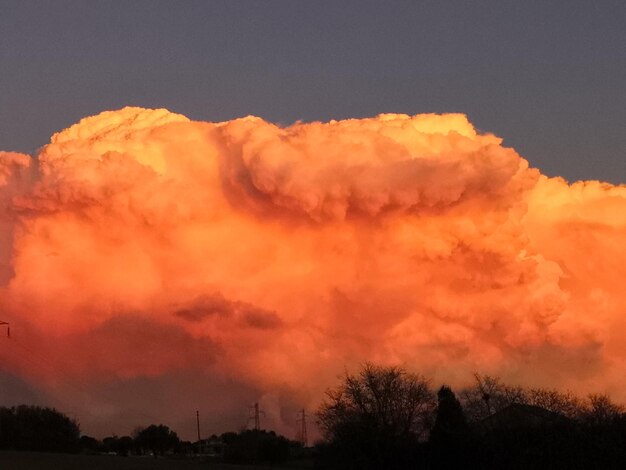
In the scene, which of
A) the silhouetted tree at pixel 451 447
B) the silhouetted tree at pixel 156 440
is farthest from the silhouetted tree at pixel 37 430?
the silhouetted tree at pixel 451 447

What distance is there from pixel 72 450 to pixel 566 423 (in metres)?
92.0

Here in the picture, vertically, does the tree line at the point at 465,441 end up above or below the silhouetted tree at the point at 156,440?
below

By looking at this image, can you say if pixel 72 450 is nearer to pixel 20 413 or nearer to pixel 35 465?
pixel 20 413

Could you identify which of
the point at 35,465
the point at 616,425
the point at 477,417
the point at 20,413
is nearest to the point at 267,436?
the point at 477,417

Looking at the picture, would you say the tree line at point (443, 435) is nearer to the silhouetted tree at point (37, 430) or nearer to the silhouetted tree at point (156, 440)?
the silhouetted tree at point (37, 430)

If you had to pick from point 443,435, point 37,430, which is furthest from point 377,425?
point 37,430

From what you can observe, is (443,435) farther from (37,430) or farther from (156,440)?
(156,440)

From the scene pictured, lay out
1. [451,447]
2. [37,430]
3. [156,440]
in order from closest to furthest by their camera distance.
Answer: [451,447] < [37,430] < [156,440]

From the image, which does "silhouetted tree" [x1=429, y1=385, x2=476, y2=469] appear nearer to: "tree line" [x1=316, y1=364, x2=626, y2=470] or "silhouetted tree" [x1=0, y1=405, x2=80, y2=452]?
"tree line" [x1=316, y1=364, x2=626, y2=470]

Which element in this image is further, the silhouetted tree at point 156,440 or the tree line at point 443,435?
the silhouetted tree at point 156,440

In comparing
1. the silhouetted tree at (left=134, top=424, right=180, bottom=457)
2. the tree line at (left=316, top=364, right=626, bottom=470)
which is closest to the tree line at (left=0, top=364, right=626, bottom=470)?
the tree line at (left=316, top=364, right=626, bottom=470)

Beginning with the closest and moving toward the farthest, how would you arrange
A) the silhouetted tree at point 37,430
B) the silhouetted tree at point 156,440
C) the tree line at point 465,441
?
1. the tree line at point 465,441
2. the silhouetted tree at point 37,430
3. the silhouetted tree at point 156,440

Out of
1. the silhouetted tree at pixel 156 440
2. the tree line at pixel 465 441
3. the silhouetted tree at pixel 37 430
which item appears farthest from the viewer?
the silhouetted tree at pixel 156 440

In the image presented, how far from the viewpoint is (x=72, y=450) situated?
5413 inches
